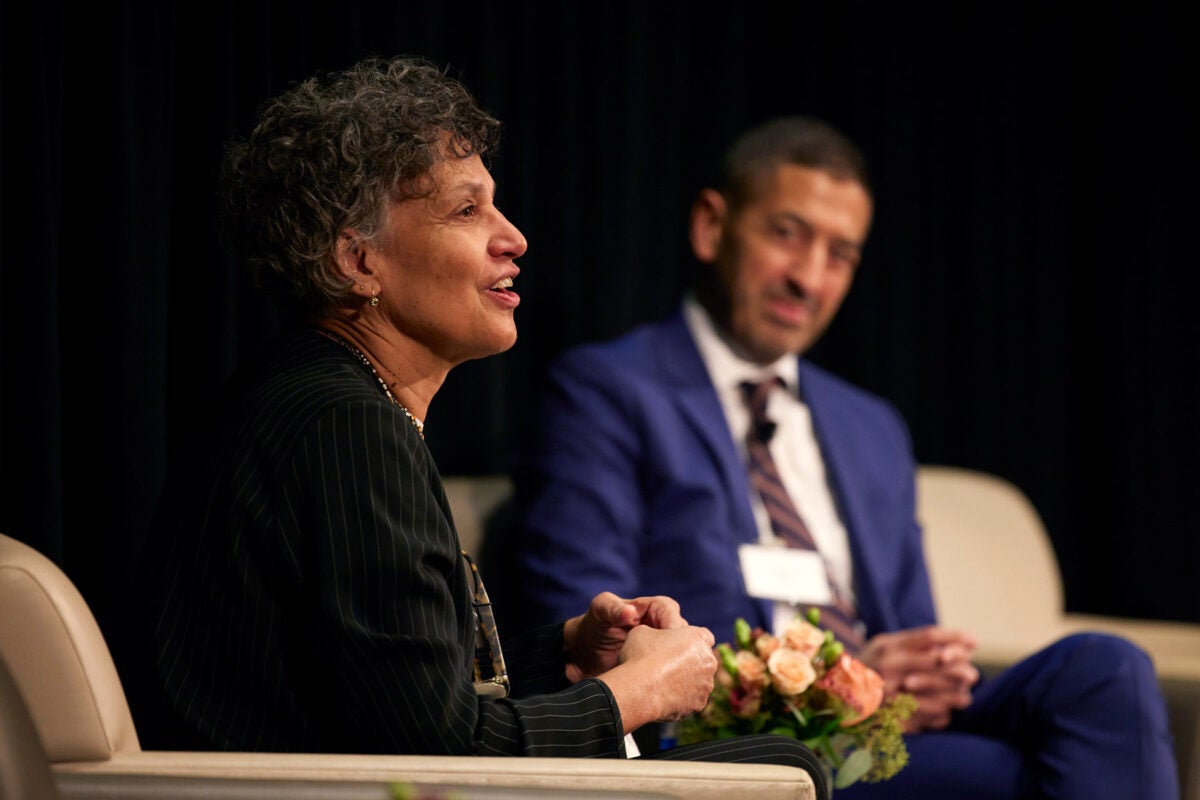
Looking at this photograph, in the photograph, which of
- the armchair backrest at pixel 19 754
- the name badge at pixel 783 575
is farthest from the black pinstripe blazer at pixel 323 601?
the name badge at pixel 783 575

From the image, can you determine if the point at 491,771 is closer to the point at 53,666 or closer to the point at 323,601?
the point at 323,601

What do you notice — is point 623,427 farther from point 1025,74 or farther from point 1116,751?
point 1025,74

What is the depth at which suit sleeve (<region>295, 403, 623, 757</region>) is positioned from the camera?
1428 millimetres

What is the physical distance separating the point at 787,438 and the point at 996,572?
2.61 ft

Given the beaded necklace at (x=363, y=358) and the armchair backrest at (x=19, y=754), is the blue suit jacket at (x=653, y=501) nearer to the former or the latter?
the beaded necklace at (x=363, y=358)

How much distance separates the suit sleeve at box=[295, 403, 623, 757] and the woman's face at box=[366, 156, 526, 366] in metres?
0.26

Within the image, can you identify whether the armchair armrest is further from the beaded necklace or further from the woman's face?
the woman's face

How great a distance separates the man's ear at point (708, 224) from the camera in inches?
124

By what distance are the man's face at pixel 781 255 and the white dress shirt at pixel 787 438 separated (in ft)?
0.14

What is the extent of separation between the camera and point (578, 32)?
10.7ft

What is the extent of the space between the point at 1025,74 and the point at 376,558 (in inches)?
129

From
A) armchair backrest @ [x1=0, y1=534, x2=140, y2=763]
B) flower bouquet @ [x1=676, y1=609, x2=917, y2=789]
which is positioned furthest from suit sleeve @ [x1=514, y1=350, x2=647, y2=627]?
armchair backrest @ [x1=0, y1=534, x2=140, y2=763]

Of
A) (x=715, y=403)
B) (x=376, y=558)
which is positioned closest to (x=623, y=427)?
(x=715, y=403)

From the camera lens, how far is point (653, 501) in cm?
282
